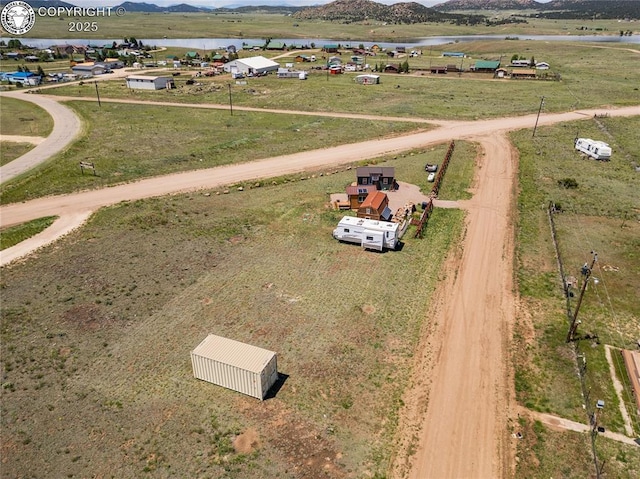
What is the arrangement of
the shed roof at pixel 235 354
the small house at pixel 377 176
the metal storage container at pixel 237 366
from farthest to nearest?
the small house at pixel 377 176 → the shed roof at pixel 235 354 → the metal storage container at pixel 237 366

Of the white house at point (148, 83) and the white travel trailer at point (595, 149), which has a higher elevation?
the white house at point (148, 83)

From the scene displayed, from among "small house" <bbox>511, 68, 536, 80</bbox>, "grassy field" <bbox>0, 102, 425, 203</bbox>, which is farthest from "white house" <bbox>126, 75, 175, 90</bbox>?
"small house" <bbox>511, 68, 536, 80</bbox>

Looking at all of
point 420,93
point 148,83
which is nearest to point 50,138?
point 148,83

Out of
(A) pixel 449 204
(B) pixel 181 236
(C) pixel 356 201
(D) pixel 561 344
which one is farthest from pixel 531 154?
(B) pixel 181 236

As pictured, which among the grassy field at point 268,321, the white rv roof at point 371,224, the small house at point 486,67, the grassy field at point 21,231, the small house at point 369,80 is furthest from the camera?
the small house at point 486,67

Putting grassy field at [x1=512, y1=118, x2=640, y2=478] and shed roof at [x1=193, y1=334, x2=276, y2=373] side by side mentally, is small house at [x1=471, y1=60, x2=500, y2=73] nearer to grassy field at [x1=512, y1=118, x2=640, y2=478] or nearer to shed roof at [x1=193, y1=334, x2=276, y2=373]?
grassy field at [x1=512, y1=118, x2=640, y2=478]

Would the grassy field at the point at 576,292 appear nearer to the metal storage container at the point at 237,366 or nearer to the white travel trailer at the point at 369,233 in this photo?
the white travel trailer at the point at 369,233

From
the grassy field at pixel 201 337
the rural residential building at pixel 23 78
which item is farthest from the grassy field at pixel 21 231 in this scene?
the rural residential building at pixel 23 78
